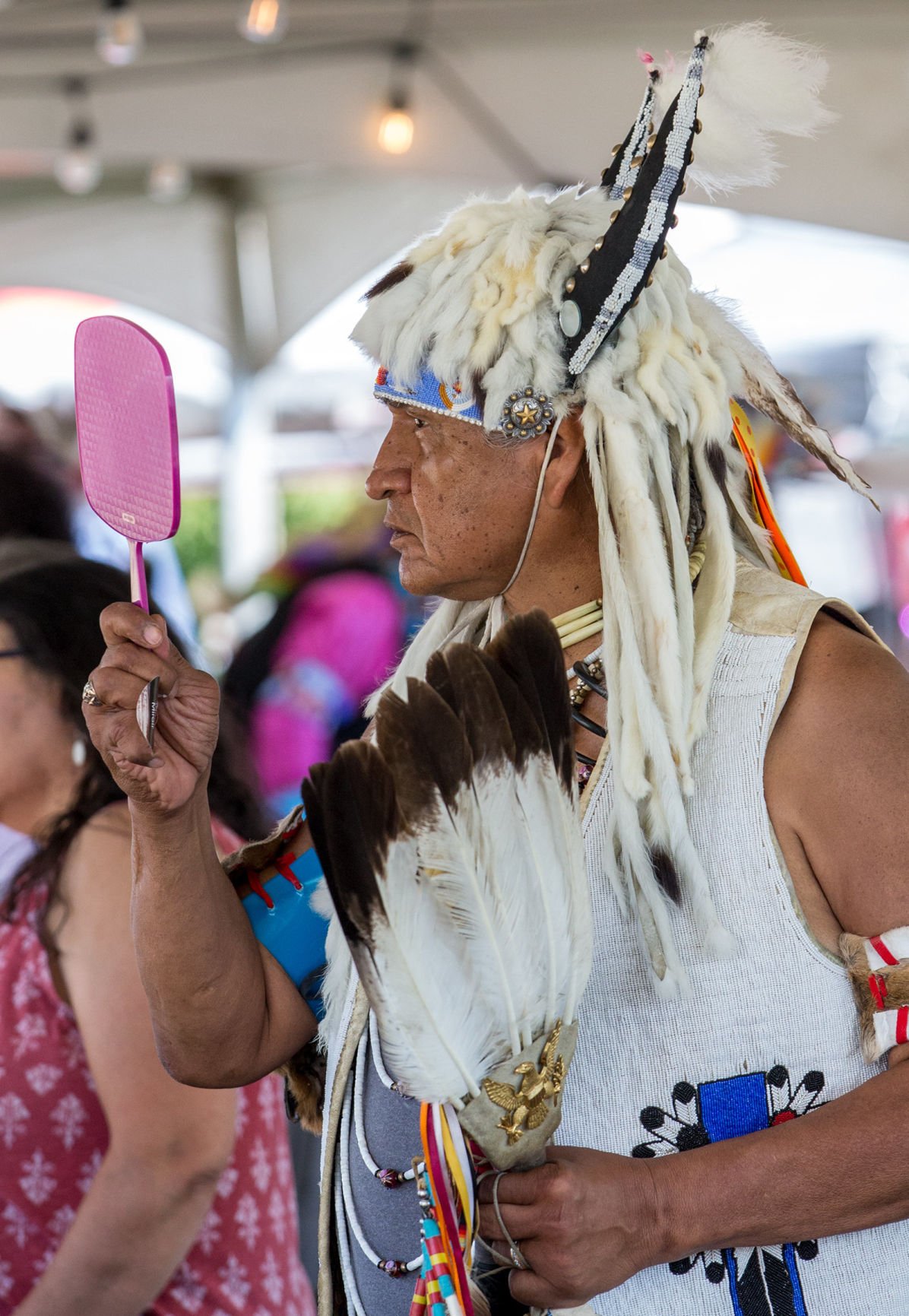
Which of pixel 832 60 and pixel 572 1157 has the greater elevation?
pixel 832 60

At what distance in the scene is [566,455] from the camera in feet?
4.40

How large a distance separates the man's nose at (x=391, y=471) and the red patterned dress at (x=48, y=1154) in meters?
0.84

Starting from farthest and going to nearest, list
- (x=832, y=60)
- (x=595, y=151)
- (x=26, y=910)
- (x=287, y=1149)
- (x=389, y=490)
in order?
(x=595, y=151), (x=832, y=60), (x=287, y=1149), (x=26, y=910), (x=389, y=490)

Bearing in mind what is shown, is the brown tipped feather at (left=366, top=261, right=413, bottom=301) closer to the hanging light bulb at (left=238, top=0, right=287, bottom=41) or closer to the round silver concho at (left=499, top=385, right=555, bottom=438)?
the round silver concho at (left=499, top=385, right=555, bottom=438)

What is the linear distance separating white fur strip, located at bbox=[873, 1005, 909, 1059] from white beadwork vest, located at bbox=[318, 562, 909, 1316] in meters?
0.04

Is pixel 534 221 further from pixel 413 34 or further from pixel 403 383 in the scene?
pixel 413 34

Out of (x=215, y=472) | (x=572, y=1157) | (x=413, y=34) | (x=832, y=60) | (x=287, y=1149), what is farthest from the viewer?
(x=215, y=472)

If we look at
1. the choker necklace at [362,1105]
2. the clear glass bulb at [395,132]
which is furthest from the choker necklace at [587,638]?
the clear glass bulb at [395,132]

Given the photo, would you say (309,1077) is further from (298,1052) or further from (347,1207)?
(347,1207)

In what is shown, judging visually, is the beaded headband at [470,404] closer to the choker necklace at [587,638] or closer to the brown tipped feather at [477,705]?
the choker necklace at [587,638]

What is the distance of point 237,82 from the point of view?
527 centimetres

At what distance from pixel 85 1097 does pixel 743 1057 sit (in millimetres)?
955

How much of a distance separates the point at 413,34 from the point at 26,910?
13.9 feet

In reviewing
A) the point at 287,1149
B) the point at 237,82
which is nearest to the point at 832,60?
the point at 237,82
